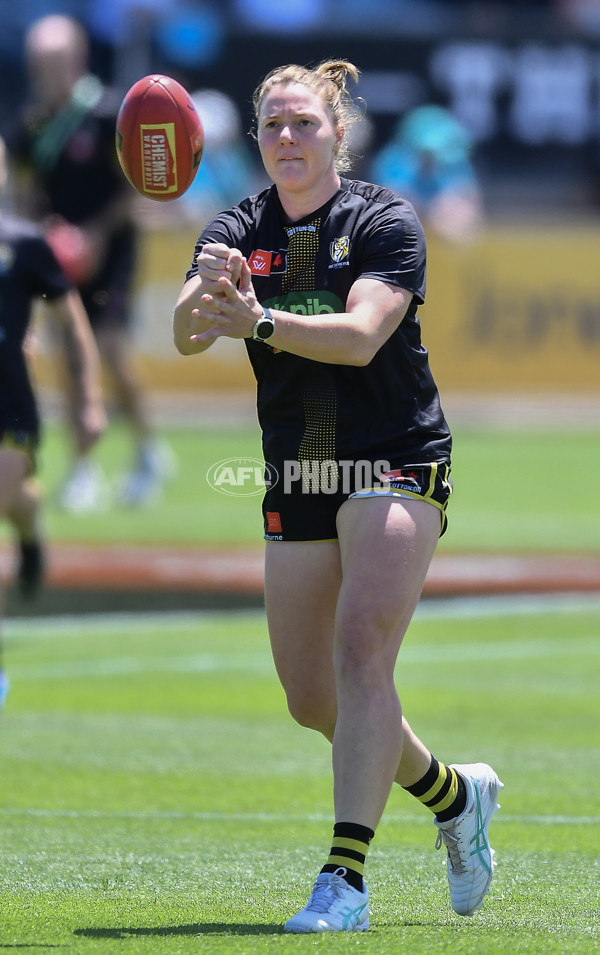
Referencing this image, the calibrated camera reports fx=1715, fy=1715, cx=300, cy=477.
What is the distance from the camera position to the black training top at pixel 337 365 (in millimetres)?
4797

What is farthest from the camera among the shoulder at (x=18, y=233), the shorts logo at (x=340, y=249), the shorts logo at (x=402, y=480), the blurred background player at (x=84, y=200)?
the blurred background player at (x=84, y=200)

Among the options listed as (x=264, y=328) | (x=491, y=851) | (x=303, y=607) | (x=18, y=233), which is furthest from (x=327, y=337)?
(x=18, y=233)

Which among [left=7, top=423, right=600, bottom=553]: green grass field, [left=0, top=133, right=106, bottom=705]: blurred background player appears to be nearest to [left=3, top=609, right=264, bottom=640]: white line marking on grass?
[left=7, top=423, right=600, bottom=553]: green grass field

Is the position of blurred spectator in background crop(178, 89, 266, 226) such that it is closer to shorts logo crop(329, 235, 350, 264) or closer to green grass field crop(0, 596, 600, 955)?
green grass field crop(0, 596, 600, 955)

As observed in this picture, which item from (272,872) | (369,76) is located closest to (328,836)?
(272,872)

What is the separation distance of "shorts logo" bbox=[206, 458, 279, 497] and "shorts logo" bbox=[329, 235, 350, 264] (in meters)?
0.63

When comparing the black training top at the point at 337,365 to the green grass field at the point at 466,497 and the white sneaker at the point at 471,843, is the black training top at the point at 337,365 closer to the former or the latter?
the white sneaker at the point at 471,843

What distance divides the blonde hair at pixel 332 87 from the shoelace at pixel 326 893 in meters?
2.10

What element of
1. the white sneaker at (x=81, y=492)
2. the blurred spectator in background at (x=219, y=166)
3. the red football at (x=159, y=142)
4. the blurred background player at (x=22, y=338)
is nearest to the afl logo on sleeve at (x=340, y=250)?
the red football at (x=159, y=142)

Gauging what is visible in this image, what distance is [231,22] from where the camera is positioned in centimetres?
2239

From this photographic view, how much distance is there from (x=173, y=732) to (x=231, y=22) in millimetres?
16363

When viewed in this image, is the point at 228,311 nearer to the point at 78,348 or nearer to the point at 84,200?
the point at 78,348

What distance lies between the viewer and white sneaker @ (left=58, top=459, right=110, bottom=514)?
13922 mm

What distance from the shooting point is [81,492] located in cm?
1399
